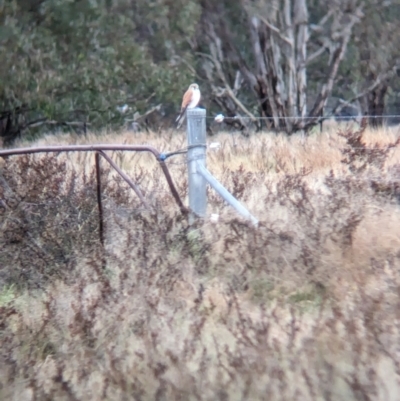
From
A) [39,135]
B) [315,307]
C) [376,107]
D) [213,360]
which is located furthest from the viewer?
[376,107]

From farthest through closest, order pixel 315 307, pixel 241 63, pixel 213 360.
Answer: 1. pixel 241 63
2. pixel 315 307
3. pixel 213 360

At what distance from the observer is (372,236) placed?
16.2 ft

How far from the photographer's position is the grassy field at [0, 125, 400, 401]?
3.13m

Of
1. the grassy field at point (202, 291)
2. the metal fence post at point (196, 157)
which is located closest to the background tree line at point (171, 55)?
the grassy field at point (202, 291)

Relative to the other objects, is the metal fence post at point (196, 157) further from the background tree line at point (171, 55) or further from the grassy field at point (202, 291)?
the background tree line at point (171, 55)

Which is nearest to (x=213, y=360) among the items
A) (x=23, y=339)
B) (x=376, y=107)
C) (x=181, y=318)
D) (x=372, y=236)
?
(x=181, y=318)

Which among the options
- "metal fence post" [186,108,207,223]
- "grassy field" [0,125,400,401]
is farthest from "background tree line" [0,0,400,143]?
"metal fence post" [186,108,207,223]

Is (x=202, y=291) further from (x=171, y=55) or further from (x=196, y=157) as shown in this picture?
(x=171, y=55)

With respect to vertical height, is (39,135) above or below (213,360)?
below

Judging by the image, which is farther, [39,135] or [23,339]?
[39,135]

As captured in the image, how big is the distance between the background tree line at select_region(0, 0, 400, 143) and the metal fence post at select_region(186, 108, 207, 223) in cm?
739

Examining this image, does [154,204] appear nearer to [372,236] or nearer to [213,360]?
[372,236]

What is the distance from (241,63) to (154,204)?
1412 centimetres

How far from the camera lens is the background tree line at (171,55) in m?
12.9
